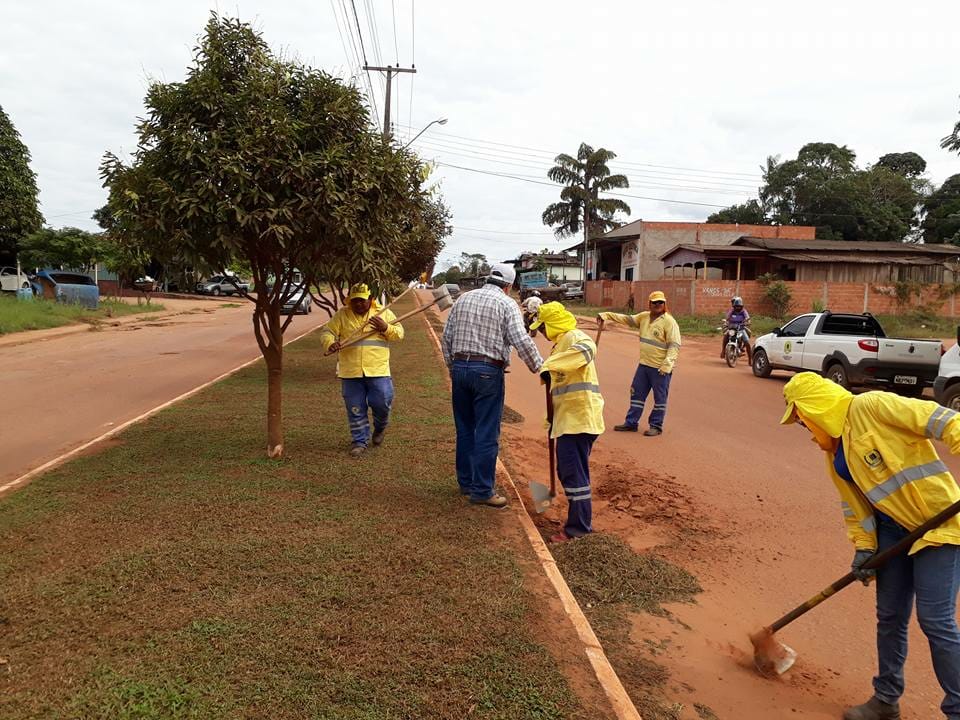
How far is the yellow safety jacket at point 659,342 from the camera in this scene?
8.21 meters

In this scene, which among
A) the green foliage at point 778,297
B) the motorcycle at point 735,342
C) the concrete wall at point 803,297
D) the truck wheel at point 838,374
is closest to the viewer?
the truck wheel at point 838,374

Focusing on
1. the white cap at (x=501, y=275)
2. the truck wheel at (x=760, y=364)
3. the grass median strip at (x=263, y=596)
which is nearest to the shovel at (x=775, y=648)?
the grass median strip at (x=263, y=596)

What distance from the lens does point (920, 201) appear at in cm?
5038

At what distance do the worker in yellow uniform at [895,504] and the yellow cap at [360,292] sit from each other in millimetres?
3887

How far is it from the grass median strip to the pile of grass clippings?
423 millimetres

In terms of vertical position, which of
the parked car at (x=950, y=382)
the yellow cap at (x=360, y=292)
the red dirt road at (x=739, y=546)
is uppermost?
the yellow cap at (x=360, y=292)

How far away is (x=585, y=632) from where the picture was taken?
3.32 m

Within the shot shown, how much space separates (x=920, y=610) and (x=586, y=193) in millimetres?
50295

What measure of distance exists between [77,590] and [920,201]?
59.3 meters

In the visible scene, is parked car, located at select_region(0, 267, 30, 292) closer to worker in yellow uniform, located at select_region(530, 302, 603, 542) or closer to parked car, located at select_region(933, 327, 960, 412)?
worker in yellow uniform, located at select_region(530, 302, 603, 542)

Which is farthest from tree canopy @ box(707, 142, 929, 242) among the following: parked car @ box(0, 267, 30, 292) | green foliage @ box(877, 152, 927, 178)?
parked car @ box(0, 267, 30, 292)

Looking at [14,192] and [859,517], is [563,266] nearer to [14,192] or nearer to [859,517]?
[14,192]

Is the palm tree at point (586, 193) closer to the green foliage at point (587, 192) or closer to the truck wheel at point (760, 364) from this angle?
the green foliage at point (587, 192)

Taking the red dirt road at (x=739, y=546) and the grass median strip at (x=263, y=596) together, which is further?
the red dirt road at (x=739, y=546)
